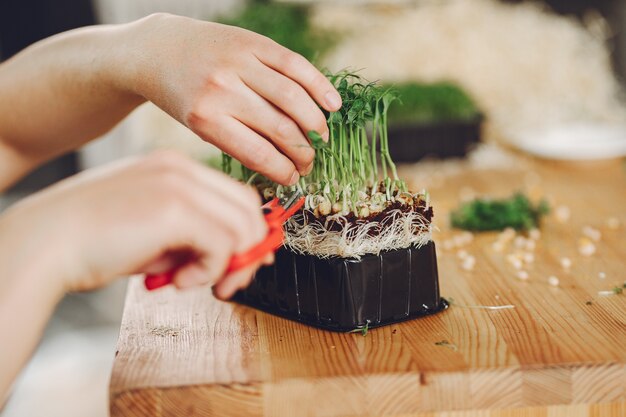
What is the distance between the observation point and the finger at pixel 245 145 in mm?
1147

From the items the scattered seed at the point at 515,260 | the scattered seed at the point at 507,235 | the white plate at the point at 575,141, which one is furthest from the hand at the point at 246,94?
the white plate at the point at 575,141

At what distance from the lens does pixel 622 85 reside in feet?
11.5

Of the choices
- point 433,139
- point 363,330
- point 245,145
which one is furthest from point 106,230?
point 433,139

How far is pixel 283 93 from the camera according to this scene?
3.71ft

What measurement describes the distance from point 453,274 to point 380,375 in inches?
19.2

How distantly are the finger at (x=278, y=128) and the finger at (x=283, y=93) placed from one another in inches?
0.4

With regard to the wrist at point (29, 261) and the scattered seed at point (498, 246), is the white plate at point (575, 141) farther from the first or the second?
the wrist at point (29, 261)

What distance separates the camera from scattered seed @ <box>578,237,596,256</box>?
1604mm

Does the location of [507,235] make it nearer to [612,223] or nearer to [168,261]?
[612,223]

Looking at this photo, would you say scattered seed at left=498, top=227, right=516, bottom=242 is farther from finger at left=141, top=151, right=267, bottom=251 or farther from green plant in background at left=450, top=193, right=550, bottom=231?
finger at left=141, top=151, right=267, bottom=251

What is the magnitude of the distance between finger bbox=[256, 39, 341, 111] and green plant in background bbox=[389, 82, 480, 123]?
1.43m

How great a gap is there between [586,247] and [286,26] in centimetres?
160

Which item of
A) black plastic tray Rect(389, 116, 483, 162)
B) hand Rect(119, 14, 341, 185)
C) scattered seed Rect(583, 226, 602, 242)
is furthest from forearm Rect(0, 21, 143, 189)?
black plastic tray Rect(389, 116, 483, 162)

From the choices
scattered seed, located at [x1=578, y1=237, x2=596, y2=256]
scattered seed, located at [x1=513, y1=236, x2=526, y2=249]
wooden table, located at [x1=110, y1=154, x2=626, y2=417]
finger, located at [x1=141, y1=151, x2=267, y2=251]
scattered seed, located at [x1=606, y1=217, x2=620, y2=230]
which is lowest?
wooden table, located at [x1=110, y1=154, x2=626, y2=417]
